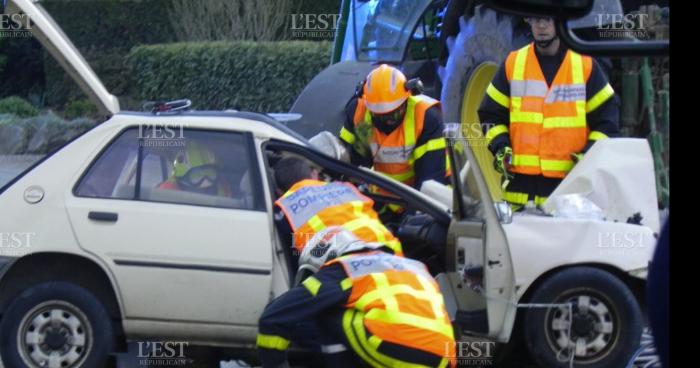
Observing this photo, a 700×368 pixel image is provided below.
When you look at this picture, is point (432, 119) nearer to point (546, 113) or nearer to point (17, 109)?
point (546, 113)

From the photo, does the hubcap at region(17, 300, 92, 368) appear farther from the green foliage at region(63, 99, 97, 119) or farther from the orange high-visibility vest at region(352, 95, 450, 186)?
the green foliage at region(63, 99, 97, 119)

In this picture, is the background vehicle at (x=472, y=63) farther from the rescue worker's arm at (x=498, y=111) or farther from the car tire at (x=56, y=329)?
the car tire at (x=56, y=329)

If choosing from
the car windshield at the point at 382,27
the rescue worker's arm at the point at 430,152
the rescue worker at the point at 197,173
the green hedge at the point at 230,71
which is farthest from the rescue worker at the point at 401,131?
the green hedge at the point at 230,71

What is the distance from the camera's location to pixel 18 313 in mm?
5805

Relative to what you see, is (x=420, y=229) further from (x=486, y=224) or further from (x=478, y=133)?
(x=478, y=133)

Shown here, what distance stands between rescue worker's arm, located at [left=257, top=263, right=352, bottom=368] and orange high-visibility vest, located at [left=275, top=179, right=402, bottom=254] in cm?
38

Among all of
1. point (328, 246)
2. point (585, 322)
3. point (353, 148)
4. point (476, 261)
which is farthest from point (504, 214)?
point (353, 148)

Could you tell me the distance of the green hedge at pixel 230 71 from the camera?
17875 millimetres

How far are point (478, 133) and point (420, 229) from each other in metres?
2.84

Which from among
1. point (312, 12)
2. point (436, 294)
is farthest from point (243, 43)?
point (436, 294)

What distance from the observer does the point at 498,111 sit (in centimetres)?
723

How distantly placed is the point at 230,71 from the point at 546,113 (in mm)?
11832

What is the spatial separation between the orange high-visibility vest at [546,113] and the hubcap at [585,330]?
1220 mm

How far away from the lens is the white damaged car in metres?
5.80
